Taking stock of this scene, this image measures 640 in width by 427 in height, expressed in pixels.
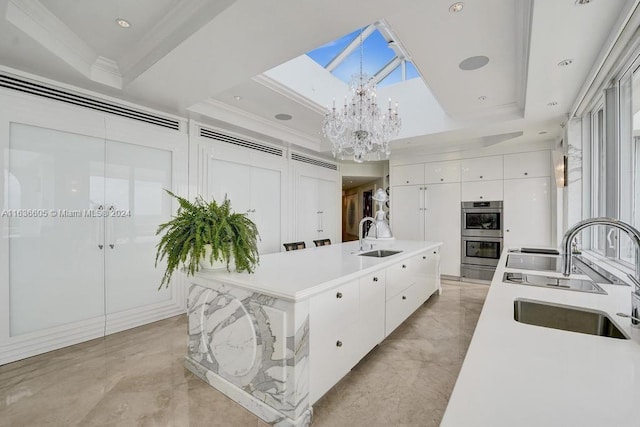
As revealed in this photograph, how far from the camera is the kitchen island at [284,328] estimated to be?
1.60m

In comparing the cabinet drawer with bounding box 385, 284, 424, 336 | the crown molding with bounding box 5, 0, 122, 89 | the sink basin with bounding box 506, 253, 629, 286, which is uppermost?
the crown molding with bounding box 5, 0, 122, 89

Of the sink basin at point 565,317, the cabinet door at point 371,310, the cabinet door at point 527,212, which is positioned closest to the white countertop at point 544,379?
the sink basin at point 565,317

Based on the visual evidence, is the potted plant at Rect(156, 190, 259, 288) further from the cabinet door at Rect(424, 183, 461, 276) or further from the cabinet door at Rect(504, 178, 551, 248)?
the cabinet door at Rect(504, 178, 551, 248)

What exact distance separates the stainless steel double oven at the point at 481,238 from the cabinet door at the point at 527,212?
0.48ft

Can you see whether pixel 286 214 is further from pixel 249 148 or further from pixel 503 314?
pixel 503 314

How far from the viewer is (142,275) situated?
3.31m

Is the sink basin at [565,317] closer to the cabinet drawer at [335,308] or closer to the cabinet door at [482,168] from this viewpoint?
the cabinet drawer at [335,308]

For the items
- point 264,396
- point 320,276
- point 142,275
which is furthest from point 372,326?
point 142,275

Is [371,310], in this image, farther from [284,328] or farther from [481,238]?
[481,238]

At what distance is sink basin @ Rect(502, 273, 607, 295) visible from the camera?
59.4 inches

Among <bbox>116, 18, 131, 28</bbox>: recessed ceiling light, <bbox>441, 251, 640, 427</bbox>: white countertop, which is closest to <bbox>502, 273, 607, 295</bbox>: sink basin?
<bbox>441, 251, 640, 427</bbox>: white countertop

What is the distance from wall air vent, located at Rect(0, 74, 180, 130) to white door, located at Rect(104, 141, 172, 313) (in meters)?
0.33

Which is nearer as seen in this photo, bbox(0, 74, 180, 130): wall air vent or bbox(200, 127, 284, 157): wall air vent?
bbox(0, 74, 180, 130): wall air vent

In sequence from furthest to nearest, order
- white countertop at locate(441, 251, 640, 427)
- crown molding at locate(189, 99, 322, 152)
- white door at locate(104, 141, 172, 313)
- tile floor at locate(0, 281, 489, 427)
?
crown molding at locate(189, 99, 322, 152) < white door at locate(104, 141, 172, 313) < tile floor at locate(0, 281, 489, 427) < white countertop at locate(441, 251, 640, 427)
